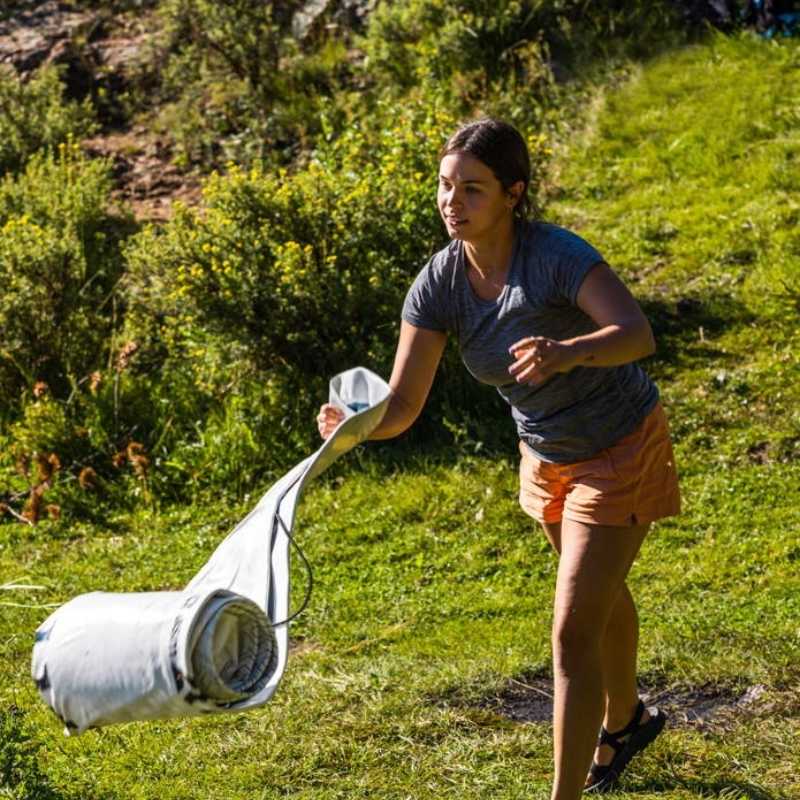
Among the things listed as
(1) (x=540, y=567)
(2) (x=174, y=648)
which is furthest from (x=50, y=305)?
(2) (x=174, y=648)

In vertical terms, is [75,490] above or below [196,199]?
below

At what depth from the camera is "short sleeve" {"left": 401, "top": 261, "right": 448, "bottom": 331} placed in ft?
11.9

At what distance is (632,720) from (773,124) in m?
5.70

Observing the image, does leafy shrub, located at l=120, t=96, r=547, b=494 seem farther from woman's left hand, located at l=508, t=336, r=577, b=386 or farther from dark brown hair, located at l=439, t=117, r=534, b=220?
woman's left hand, located at l=508, t=336, r=577, b=386

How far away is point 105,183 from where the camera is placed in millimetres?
9625

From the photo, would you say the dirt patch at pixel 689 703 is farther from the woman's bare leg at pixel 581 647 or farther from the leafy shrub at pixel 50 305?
the leafy shrub at pixel 50 305

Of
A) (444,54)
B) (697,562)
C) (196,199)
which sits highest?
(444,54)

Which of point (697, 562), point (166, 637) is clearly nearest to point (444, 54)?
point (697, 562)

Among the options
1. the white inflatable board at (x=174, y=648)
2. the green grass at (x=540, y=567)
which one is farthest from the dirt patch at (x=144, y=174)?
the white inflatable board at (x=174, y=648)

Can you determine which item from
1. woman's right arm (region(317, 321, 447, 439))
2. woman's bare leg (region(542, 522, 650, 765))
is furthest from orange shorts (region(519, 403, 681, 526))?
woman's right arm (region(317, 321, 447, 439))

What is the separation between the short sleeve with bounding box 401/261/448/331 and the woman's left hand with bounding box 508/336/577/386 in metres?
0.47

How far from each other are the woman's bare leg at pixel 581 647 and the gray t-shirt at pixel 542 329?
25cm

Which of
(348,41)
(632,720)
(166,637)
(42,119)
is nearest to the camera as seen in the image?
(166,637)

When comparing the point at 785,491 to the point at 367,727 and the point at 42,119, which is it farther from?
the point at 42,119
